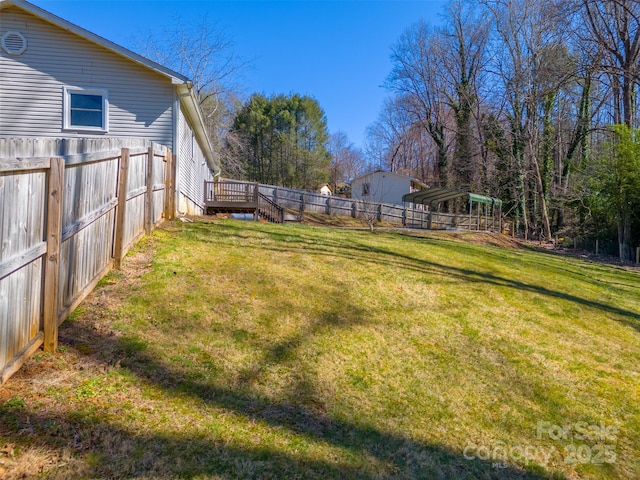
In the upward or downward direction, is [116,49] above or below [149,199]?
above

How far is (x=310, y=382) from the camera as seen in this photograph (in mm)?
3609

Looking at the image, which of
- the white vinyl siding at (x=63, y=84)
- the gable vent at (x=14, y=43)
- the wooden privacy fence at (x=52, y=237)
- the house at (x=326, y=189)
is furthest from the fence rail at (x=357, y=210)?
the house at (x=326, y=189)

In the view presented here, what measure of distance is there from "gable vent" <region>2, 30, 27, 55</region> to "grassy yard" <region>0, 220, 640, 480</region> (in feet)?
24.2

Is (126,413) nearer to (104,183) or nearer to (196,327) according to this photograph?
(196,327)

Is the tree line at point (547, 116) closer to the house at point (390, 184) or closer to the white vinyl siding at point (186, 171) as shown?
the house at point (390, 184)

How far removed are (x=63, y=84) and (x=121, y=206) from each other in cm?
753

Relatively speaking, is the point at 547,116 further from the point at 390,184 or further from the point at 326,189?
the point at 326,189

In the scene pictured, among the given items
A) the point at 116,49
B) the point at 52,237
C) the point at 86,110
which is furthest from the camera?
the point at 86,110

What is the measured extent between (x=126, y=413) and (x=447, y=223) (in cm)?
2396

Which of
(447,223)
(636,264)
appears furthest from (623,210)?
(447,223)

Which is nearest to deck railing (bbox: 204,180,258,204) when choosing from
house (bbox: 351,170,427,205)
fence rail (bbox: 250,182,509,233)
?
fence rail (bbox: 250,182,509,233)

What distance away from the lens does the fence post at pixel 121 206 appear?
4.85 m

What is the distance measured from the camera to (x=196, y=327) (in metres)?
4.11

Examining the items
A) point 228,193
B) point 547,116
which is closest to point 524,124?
point 547,116
